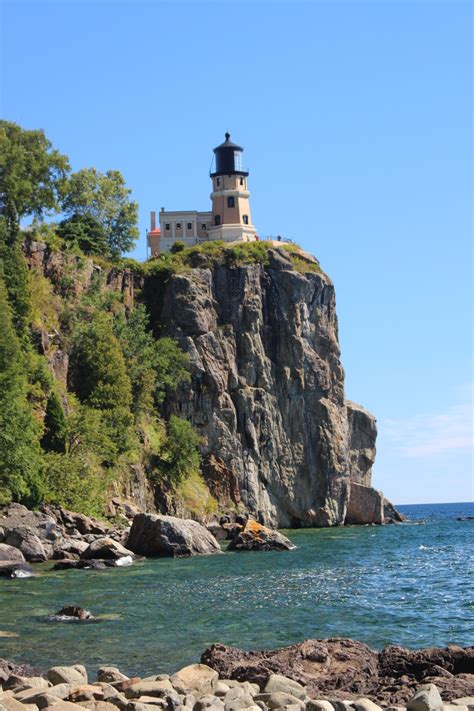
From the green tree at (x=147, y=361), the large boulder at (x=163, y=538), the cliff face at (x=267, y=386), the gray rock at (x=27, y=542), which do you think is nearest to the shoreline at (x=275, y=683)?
the gray rock at (x=27, y=542)

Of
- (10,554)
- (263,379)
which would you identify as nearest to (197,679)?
(10,554)

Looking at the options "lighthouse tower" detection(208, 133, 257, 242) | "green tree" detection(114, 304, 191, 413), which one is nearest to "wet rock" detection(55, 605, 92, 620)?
"green tree" detection(114, 304, 191, 413)

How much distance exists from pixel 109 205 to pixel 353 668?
82.0m

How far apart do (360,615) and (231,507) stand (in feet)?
189

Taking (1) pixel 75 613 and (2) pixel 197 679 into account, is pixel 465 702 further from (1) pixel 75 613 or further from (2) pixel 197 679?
(1) pixel 75 613

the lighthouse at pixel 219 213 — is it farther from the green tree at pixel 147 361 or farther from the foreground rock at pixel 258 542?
the foreground rock at pixel 258 542

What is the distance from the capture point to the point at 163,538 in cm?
5366

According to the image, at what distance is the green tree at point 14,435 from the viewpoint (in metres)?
53.0

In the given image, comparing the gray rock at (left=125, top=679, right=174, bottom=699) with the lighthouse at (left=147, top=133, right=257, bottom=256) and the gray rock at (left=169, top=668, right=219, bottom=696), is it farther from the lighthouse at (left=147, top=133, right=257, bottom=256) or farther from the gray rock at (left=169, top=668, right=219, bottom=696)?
the lighthouse at (left=147, top=133, right=257, bottom=256)

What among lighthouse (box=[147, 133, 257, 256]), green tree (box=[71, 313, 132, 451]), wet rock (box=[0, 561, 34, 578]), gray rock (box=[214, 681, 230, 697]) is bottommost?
gray rock (box=[214, 681, 230, 697])

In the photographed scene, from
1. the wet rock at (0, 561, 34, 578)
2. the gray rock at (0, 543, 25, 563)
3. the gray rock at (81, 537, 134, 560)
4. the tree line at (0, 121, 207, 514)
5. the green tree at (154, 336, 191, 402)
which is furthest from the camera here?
the green tree at (154, 336, 191, 402)

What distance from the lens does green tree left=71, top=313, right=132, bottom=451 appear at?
75.9 meters

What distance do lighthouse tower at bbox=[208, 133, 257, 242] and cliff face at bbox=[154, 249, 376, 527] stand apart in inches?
586

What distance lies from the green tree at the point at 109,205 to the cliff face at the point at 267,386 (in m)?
7.84
